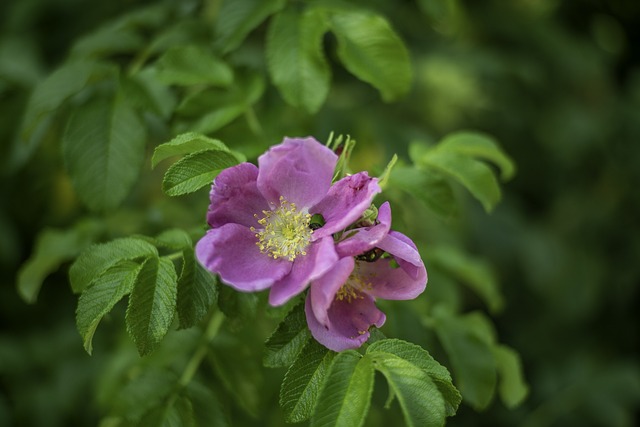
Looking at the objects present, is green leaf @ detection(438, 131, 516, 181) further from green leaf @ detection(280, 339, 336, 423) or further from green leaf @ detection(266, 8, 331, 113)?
green leaf @ detection(280, 339, 336, 423)

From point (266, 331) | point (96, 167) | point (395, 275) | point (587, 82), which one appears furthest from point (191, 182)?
point (587, 82)

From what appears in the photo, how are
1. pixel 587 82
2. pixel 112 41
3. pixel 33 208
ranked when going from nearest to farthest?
1. pixel 112 41
2. pixel 33 208
3. pixel 587 82

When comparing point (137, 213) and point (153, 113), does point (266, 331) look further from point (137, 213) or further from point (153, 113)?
point (153, 113)

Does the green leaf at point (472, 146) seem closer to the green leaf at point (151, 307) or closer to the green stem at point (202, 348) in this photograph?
the green stem at point (202, 348)

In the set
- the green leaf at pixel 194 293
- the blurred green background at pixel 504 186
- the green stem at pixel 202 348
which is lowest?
the blurred green background at pixel 504 186

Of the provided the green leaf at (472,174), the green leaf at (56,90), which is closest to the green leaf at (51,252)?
the green leaf at (56,90)

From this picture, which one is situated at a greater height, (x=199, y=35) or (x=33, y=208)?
(x=199, y=35)
